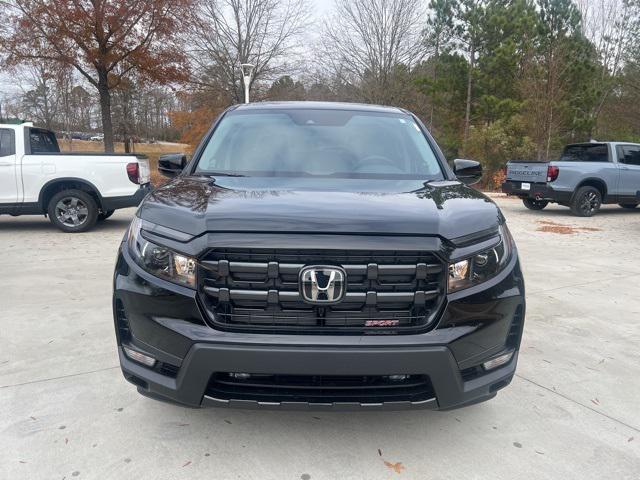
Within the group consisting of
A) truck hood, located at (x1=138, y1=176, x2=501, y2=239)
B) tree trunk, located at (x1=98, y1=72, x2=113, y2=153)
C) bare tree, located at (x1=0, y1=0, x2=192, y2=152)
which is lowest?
truck hood, located at (x1=138, y1=176, x2=501, y2=239)

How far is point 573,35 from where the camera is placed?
24.2m

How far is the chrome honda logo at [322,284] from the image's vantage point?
205cm

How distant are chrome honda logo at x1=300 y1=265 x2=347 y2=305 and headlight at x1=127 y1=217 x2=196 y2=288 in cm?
49

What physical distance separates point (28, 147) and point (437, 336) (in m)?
8.66

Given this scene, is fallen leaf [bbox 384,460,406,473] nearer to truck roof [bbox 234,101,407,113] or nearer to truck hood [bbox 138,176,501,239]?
truck hood [bbox 138,176,501,239]

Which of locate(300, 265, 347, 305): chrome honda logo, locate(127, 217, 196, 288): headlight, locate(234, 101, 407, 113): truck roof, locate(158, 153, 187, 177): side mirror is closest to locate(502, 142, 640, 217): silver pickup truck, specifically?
locate(234, 101, 407, 113): truck roof

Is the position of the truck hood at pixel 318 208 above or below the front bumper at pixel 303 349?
above

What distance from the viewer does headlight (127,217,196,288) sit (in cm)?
213

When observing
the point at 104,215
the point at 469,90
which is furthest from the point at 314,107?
the point at 469,90

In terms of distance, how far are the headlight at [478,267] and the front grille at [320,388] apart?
44cm

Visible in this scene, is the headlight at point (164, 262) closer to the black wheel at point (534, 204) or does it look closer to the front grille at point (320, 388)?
the front grille at point (320, 388)

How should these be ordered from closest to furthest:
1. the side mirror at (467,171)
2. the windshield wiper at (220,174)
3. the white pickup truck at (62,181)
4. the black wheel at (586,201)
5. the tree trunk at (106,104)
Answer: the windshield wiper at (220,174), the side mirror at (467,171), the white pickup truck at (62,181), the black wheel at (586,201), the tree trunk at (106,104)

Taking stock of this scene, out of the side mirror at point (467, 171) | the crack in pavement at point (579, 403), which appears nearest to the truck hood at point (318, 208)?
the side mirror at point (467, 171)

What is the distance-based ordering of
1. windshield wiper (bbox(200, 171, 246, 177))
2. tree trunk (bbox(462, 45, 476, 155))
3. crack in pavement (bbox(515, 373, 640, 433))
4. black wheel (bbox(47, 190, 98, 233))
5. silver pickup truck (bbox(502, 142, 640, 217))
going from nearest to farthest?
crack in pavement (bbox(515, 373, 640, 433)), windshield wiper (bbox(200, 171, 246, 177)), black wheel (bbox(47, 190, 98, 233)), silver pickup truck (bbox(502, 142, 640, 217)), tree trunk (bbox(462, 45, 476, 155))
